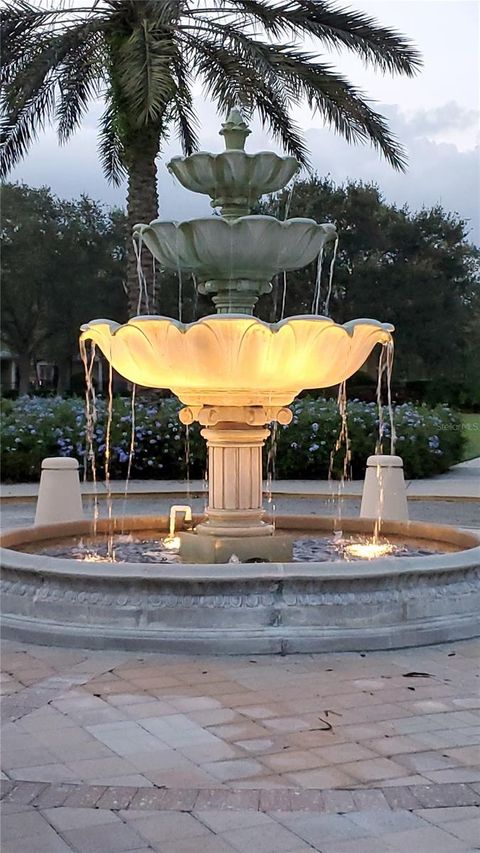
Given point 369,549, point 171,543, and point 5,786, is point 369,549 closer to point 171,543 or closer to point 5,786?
point 171,543

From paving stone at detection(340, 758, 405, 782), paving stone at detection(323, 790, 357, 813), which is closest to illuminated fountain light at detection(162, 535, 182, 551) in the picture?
paving stone at detection(340, 758, 405, 782)

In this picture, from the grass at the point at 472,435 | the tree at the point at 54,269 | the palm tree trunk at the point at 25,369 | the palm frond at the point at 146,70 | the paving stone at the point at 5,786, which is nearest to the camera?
the paving stone at the point at 5,786

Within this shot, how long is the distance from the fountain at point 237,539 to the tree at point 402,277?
2627 cm

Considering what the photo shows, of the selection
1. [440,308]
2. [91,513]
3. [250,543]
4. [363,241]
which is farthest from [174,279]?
[250,543]

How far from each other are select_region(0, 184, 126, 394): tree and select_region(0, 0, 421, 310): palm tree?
19.7 metres

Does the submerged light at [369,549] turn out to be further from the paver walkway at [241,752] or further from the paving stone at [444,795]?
the paving stone at [444,795]

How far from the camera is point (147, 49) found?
14.2 metres

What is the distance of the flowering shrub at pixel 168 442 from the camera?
1669 centimetres

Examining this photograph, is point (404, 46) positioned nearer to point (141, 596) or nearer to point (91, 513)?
point (91, 513)

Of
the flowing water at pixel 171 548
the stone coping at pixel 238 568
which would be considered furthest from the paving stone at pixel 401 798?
the flowing water at pixel 171 548

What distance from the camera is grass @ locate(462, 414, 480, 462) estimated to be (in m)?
24.8

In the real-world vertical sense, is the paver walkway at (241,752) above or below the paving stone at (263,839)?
above

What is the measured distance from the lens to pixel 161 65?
1433 centimetres

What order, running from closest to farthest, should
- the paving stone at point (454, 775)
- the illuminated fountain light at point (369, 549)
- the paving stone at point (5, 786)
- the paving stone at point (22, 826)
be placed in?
the paving stone at point (22, 826), the paving stone at point (5, 786), the paving stone at point (454, 775), the illuminated fountain light at point (369, 549)
